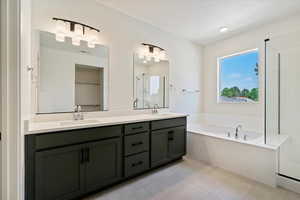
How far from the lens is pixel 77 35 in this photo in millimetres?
2121

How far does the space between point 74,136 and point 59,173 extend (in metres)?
0.37

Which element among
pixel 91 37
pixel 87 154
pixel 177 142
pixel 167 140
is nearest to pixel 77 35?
pixel 91 37

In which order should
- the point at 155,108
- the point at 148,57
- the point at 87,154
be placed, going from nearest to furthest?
the point at 87,154
the point at 148,57
the point at 155,108

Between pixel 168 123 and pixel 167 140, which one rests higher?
pixel 168 123

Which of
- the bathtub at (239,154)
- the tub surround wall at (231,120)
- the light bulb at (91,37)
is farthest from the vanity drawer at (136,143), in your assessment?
the tub surround wall at (231,120)

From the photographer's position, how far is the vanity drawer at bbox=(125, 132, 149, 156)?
2.03 meters

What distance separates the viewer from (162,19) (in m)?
2.75

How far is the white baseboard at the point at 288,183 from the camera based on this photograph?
1896 mm

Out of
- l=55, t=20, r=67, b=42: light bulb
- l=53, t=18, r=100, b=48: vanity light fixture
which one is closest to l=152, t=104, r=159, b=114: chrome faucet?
l=53, t=18, r=100, b=48: vanity light fixture

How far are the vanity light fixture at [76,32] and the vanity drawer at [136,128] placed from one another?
129 centimetres

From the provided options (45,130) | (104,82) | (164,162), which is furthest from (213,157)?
(45,130)

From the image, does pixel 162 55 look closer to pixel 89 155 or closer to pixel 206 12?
pixel 206 12

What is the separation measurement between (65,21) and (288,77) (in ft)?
11.7

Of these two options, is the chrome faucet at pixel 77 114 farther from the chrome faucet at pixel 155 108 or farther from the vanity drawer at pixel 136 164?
the chrome faucet at pixel 155 108
